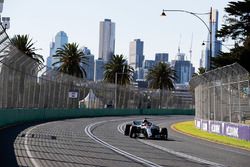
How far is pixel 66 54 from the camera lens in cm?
7981

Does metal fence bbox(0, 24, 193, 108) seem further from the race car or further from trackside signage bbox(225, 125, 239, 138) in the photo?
trackside signage bbox(225, 125, 239, 138)

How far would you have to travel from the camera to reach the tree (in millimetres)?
53938

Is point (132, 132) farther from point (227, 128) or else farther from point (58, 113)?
point (58, 113)

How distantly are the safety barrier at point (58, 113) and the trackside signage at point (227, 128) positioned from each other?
1303 cm

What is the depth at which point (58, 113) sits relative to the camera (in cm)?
5578

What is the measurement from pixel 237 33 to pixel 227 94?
90.7 feet

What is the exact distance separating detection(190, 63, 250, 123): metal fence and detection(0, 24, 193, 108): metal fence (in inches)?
483

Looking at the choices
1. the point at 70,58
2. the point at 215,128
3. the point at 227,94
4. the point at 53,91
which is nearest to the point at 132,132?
the point at 227,94

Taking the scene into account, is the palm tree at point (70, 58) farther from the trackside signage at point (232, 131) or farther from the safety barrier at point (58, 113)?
the trackside signage at point (232, 131)

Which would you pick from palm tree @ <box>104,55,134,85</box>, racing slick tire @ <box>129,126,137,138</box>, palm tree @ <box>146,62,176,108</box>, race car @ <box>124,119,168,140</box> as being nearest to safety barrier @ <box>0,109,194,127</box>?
racing slick tire @ <box>129,126,137,138</box>

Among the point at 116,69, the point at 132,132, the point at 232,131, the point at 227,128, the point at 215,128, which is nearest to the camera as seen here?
the point at 132,132

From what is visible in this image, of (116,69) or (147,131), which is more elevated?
(116,69)

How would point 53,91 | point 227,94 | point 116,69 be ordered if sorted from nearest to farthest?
1. point 227,94
2. point 53,91
3. point 116,69

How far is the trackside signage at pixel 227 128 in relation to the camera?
1148 inches
